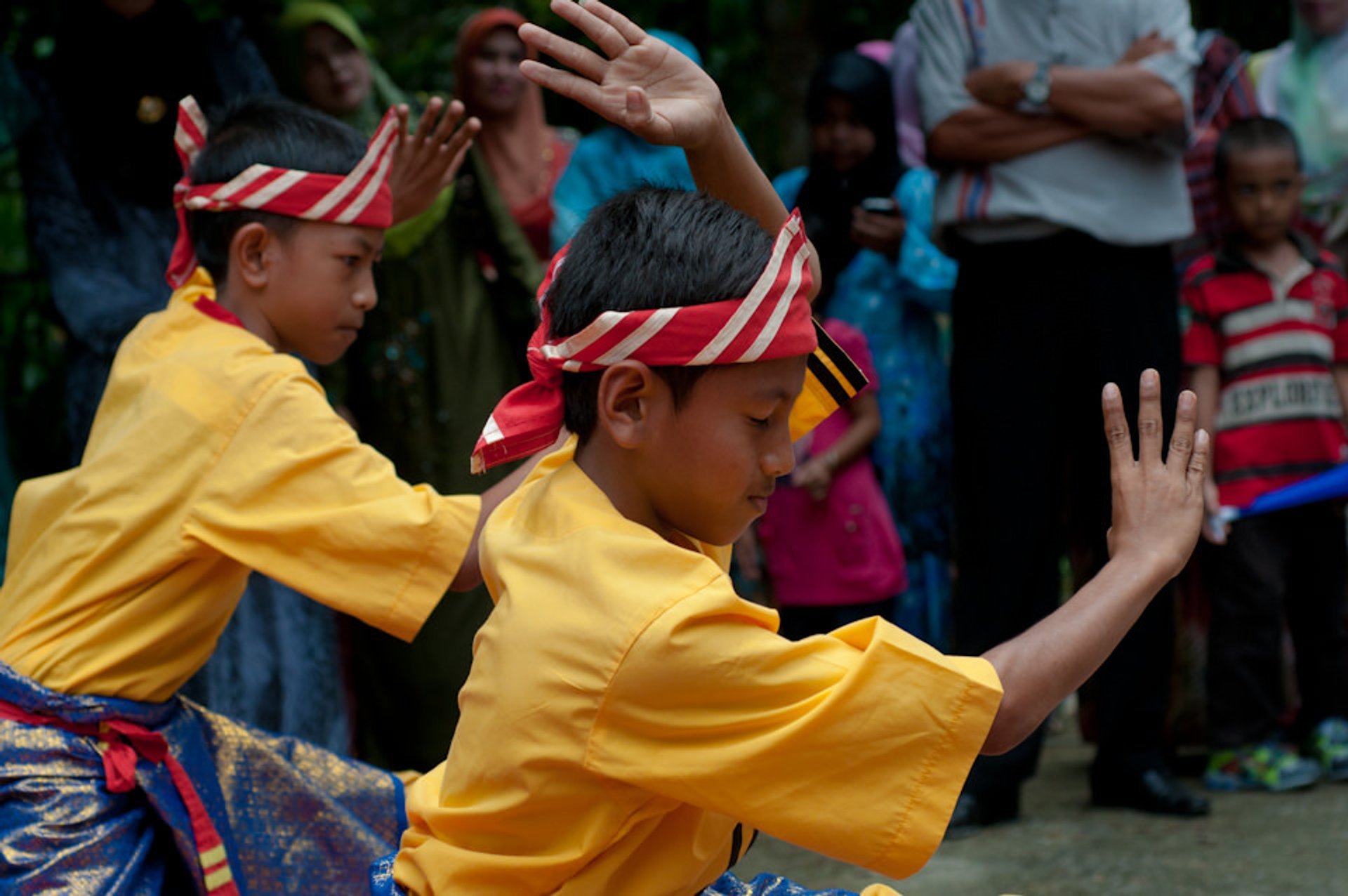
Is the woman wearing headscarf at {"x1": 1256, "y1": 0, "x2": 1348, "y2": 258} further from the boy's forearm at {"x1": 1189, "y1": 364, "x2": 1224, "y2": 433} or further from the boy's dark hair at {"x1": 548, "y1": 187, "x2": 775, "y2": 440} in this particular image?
the boy's dark hair at {"x1": 548, "y1": 187, "x2": 775, "y2": 440}

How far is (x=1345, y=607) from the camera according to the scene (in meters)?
4.67

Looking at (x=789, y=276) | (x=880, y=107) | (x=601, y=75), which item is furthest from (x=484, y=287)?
(x=789, y=276)

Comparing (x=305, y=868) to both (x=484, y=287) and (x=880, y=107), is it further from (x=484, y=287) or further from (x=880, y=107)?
(x=880, y=107)

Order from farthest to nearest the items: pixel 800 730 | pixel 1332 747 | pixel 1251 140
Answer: pixel 1251 140 → pixel 1332 747 → pixel 800 730

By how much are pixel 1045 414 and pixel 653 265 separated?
237 cm

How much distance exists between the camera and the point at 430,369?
4684 mm

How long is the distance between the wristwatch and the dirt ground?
1.84 meters

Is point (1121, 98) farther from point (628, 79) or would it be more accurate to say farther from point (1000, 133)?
point (628, 79)

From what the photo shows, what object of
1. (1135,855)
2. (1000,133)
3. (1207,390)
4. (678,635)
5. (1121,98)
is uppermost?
(1121,98)

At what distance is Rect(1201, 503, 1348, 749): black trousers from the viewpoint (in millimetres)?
4574

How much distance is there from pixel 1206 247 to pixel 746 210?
114 inches

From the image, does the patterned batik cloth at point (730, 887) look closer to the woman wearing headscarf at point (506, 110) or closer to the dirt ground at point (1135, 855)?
the dirt ground at point (1135, 855)

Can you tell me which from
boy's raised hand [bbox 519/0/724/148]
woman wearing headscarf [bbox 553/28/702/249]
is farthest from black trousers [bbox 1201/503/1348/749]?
boy's raised hand [bbox 519/0/724/148]

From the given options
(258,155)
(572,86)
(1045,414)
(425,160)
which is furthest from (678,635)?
(1045,414)
